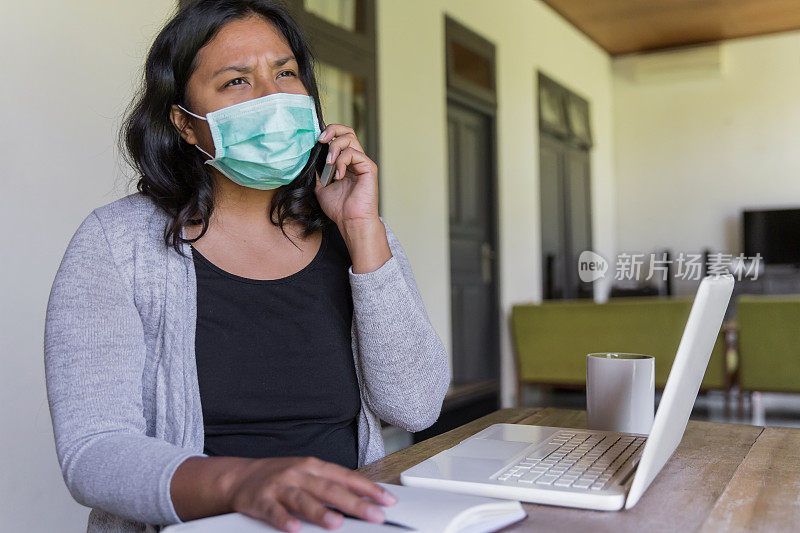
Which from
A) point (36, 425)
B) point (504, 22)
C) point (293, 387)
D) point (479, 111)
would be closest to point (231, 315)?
point (293, 387)

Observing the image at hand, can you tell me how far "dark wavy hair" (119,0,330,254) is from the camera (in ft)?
4.02

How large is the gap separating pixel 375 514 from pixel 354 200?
661mm

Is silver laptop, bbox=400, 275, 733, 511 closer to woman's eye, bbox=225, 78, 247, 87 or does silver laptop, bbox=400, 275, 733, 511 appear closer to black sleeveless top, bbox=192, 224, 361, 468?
black sleeveless top, bbox=192, 224, 361, 468

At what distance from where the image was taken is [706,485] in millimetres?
884

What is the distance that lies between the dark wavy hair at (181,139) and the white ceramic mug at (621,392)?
53cm

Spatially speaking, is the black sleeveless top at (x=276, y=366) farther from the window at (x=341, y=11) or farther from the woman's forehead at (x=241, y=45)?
the window at (x=341, y=11)

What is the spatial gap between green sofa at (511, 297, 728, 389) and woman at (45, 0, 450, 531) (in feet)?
12.4

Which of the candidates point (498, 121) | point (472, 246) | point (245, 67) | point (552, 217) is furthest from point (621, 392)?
point (552, 217)

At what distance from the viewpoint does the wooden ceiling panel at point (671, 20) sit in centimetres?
679

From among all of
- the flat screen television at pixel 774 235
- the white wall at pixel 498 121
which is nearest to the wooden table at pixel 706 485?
the white wall at pixel 498 121

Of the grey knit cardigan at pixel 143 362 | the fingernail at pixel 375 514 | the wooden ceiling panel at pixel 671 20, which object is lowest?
the fingernail at pixel 375 514

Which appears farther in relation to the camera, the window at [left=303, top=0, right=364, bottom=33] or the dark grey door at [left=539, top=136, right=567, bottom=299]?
the dark grey door at [left=539, top=136, right=567, bottom=299]

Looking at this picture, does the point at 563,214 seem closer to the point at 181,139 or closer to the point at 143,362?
the point at 181,139

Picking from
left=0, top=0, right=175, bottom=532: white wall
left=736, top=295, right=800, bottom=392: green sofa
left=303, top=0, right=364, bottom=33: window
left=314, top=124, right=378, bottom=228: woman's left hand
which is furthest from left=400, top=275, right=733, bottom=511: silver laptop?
left=736, top=295, right=800, bottom=392: green sofa
